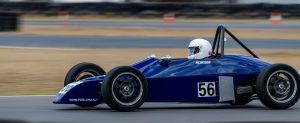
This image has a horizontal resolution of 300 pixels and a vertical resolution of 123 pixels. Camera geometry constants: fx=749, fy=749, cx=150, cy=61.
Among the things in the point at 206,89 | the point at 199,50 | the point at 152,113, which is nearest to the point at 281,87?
the point at 206,89

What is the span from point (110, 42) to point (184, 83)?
51.4 ft

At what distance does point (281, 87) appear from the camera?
8.68 metres

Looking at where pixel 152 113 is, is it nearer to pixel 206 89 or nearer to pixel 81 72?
Result: pixel 206 89

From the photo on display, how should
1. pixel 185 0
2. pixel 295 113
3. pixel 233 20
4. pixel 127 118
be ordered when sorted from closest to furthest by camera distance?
pixel 127 118, pixel 295 113, pixel 233 20, pixel 185 0

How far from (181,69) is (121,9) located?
3353 cm

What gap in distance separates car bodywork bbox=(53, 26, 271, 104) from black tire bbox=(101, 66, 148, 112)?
0.57 ft

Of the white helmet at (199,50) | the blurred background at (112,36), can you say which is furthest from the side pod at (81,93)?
the blurred background at (112,36)

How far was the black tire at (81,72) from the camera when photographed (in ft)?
28.6

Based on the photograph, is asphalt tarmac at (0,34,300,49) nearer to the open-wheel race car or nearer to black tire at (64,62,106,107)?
black tire at (64,62,106,107)

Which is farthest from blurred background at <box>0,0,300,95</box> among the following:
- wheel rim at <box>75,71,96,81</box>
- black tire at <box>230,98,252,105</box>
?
black tire at <box>230,98,252,105</box>

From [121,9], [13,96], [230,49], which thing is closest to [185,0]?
[121,9]

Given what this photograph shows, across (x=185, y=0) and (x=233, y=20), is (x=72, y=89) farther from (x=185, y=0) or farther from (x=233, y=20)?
(x=185, y=0)

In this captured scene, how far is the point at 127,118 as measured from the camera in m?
7.64

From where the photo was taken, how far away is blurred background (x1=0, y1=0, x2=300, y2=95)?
15.1 m
